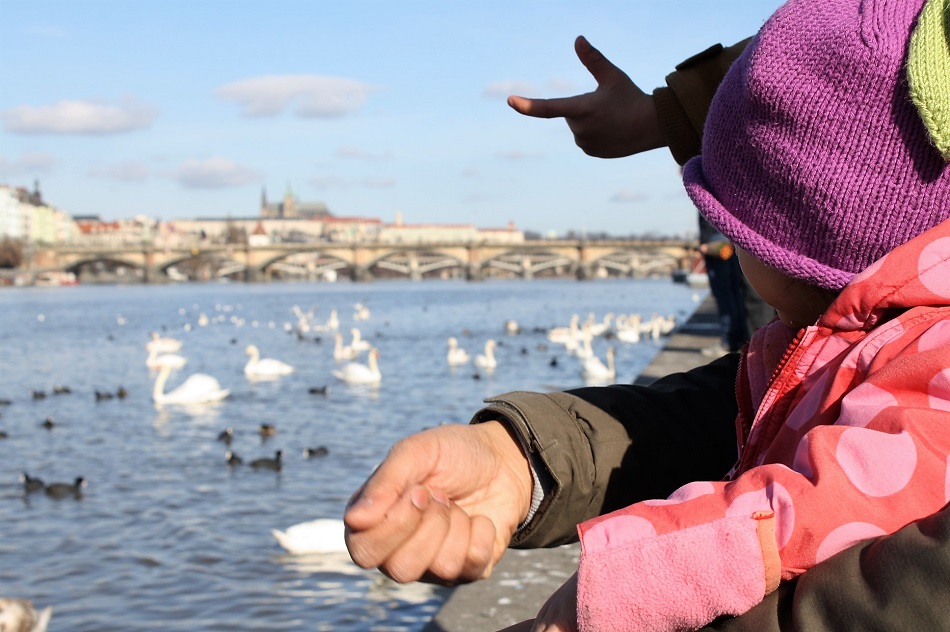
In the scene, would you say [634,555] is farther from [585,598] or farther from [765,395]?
[765,395]

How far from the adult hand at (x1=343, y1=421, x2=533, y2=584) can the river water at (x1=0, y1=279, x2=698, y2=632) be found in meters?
3.60

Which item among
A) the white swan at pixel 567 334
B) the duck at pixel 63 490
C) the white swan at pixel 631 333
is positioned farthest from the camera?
the white swan at pixel 631 333

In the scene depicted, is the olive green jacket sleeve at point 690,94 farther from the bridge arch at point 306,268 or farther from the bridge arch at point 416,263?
the bridge arch at point 306,268

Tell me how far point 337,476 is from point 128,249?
275 feet

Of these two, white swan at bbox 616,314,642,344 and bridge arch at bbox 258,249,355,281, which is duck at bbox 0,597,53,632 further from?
bridge arch at bbox 258,249,355,281

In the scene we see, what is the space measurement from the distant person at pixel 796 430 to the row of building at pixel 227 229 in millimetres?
114745

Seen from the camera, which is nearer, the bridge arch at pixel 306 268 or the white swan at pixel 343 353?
the white swan at pixel 343 353

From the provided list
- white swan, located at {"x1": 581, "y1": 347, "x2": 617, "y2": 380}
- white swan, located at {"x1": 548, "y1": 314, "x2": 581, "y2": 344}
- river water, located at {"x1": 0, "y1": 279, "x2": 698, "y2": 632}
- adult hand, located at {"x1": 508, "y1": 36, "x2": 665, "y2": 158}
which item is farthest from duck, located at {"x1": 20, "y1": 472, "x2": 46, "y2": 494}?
white swan, located at {"x1": 548, "y1": 314, "x2": 581, "y2": 344}

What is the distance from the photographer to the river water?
546 cm

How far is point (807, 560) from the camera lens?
1.02m

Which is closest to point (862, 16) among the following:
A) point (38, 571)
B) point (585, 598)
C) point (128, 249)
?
point (585, 598)

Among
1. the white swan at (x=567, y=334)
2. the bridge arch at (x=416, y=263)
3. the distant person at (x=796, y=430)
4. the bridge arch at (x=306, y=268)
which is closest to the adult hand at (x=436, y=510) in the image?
the distant person at (x=796, y=430)

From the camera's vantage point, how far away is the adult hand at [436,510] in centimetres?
107

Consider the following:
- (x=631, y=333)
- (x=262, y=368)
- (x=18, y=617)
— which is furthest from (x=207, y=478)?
(x=631, y=333)
